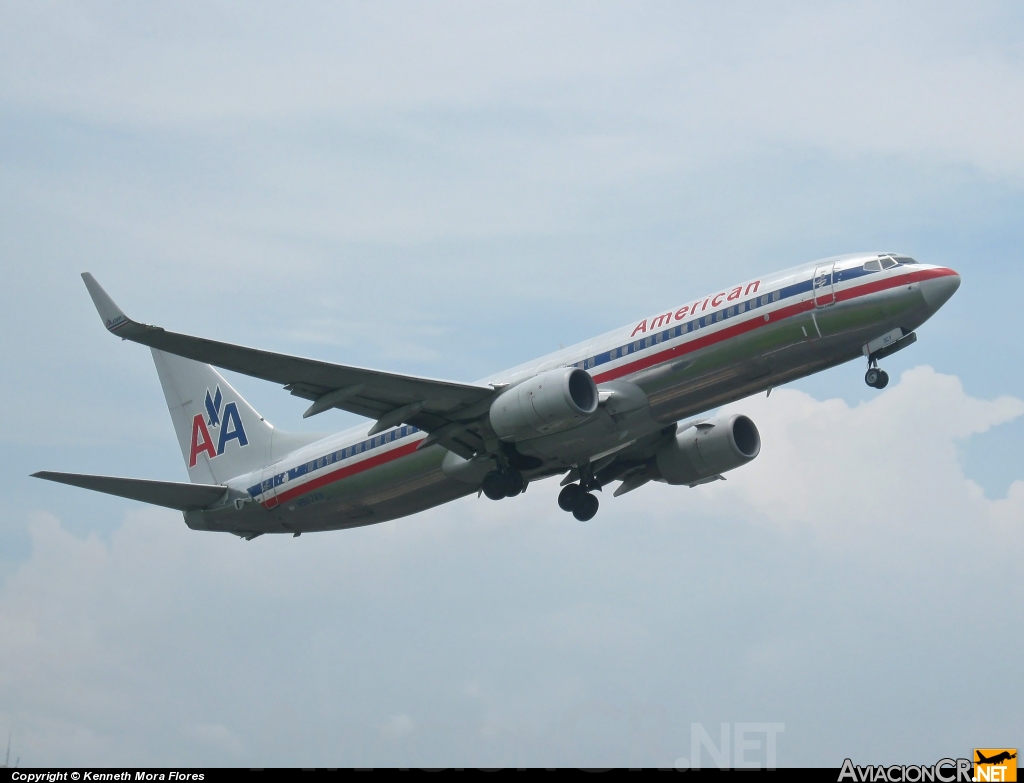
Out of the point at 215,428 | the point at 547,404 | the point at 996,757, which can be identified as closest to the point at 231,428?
the point at 215,428

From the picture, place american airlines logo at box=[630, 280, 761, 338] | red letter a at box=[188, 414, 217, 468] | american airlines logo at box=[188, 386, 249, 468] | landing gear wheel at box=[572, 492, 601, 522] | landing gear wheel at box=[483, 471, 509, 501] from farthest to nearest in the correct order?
red letter a at box=[188, 414, 217, 468] → american airlines logo at box=[188, 386, 249, 468] → landing gear wheel at box=[572, 492, 601, 522] → landing gear wheel at box=[483, 471, 509, 501] → american airlines logo at box=[630, 280, 761, 338]

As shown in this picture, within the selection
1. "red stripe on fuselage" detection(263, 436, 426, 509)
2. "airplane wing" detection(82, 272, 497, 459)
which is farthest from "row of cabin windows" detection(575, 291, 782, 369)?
"red stripe on fuselage" detection(263, 436, 426, 509)

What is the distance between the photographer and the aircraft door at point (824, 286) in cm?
3238

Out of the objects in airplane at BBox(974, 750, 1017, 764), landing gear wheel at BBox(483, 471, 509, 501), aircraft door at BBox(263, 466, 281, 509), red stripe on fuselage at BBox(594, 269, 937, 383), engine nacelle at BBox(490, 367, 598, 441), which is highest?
red stripe on fuselage at BBox(594, 269, 937, 383)

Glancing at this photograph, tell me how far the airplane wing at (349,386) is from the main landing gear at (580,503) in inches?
203

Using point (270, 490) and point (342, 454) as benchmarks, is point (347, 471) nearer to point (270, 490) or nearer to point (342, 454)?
point (342, 454)

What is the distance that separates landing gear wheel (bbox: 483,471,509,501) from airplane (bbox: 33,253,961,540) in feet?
0.13

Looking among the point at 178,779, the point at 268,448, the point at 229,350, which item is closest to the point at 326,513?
the point at 268,448

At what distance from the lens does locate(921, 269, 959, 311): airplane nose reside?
105 ft

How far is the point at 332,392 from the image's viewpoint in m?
34.3

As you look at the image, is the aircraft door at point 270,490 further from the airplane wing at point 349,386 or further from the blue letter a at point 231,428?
the airplane wing at point 349,386

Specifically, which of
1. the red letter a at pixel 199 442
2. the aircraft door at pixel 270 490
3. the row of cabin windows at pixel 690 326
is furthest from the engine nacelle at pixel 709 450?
the red letter a at pixel 199 442

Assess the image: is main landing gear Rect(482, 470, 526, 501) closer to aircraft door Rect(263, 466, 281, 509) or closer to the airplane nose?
aircraft door Rect(263, 466, 281, 509)

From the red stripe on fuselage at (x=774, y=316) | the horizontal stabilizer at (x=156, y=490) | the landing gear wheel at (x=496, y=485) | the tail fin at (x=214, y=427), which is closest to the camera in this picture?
the red stripe on fuselage at (x=774, y=316)
